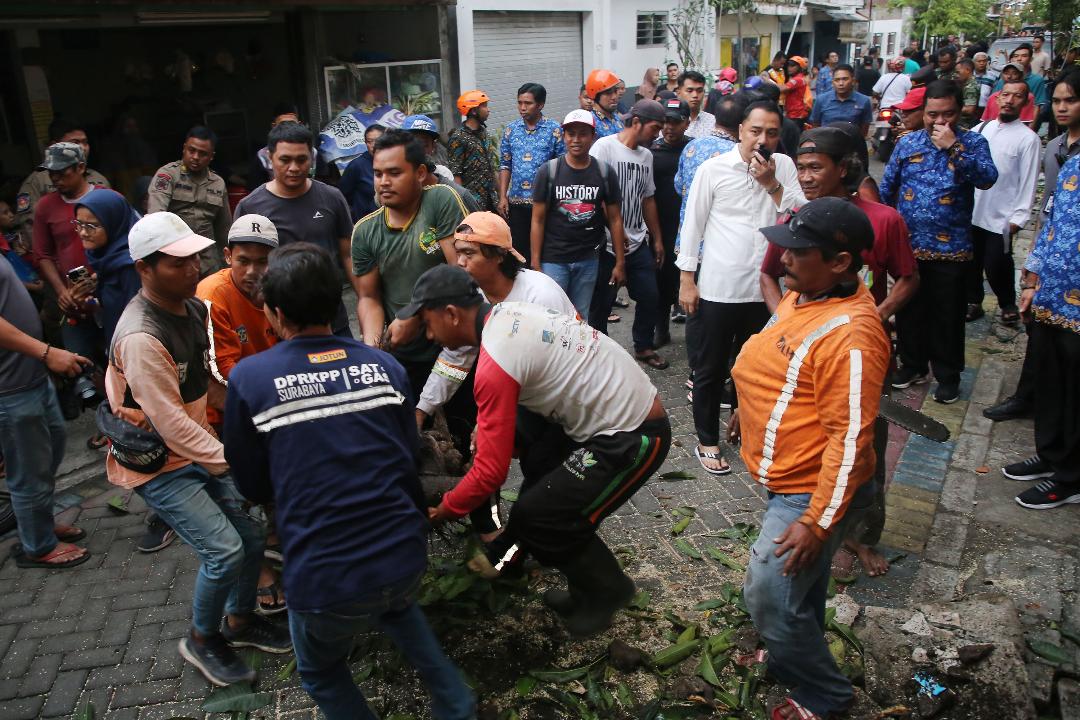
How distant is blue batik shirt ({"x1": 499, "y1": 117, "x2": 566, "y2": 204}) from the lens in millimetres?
7855

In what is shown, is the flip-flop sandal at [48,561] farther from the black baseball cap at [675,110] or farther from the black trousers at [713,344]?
the black baseball cap at [675,110]

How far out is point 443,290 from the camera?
3.21 meters

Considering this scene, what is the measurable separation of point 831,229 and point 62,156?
15.7ft

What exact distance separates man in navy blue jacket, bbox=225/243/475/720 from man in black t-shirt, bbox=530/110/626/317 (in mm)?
3613

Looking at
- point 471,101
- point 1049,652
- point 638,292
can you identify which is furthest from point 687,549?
point 471,101

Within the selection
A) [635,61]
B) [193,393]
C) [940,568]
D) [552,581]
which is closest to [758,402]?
[552,581]

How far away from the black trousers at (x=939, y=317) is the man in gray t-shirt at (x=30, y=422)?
218 inches

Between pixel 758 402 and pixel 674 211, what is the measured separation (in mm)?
4427

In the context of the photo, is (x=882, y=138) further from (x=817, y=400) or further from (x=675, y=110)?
(x=817, y=400)

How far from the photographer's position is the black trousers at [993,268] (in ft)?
24.5

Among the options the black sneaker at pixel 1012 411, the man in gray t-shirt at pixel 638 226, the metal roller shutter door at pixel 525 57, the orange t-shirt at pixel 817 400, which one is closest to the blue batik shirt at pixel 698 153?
the man in gray t-shirt at pixel 638 226

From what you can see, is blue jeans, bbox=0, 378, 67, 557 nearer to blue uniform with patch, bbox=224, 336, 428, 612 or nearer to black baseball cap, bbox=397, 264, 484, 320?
blue uniform with patch, bbox=224, 336, 428, 612

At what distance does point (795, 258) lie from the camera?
296 centimetres

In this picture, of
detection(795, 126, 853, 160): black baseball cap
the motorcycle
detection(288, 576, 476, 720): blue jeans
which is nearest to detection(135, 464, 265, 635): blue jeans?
detection(288, 576, 476, 720): blue jeans
